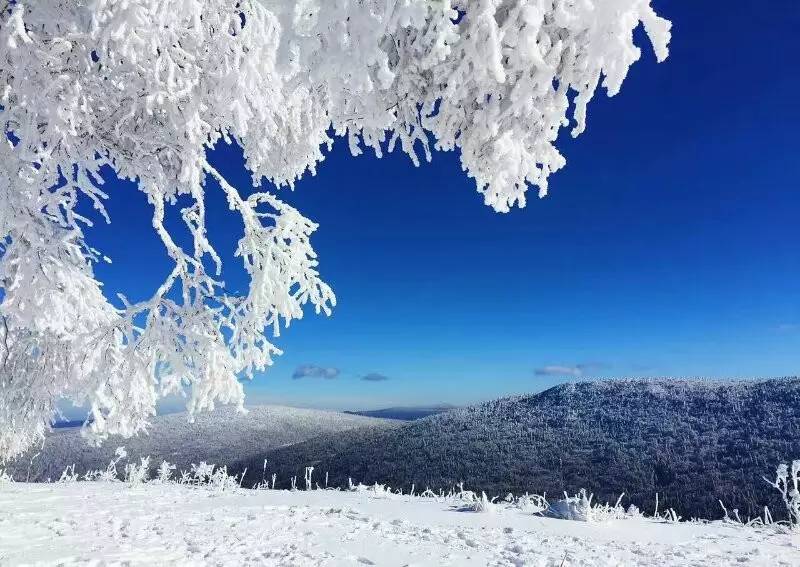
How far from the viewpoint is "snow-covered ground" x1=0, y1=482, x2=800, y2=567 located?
402 cm

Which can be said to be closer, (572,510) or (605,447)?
(572,510)

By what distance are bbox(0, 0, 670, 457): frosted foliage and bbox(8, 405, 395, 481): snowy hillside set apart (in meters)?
24.7

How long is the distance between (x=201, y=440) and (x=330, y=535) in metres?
33.4

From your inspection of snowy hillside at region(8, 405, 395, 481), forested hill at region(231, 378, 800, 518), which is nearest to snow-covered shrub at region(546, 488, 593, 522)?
forested hill at region(231, 378, 800, 518)

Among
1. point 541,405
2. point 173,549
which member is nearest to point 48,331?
point 173,549

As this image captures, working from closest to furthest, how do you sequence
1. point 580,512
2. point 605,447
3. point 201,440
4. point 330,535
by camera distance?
1. point 330,535
2. point 580,512
3. point 605,447
4. point 201,440

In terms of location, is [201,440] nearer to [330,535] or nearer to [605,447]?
[605,447]

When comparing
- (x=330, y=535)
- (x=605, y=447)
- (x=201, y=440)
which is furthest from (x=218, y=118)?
(x=201, y=440)

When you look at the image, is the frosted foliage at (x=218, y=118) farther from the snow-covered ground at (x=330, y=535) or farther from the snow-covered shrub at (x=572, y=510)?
the snow-covered shrub at (x=572, y=510)

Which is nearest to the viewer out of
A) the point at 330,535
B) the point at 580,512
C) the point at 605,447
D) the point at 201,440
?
the point at 330,535

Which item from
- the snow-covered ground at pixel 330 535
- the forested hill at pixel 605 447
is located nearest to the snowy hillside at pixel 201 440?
the forested hill at pixel 605 447

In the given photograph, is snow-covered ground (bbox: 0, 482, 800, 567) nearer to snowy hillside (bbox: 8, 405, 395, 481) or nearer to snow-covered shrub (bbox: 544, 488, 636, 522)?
snow-covered shrub (bbox: 544, 488, 636, 522)

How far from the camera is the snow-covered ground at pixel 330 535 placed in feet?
13.2

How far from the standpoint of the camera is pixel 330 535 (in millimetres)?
4777
